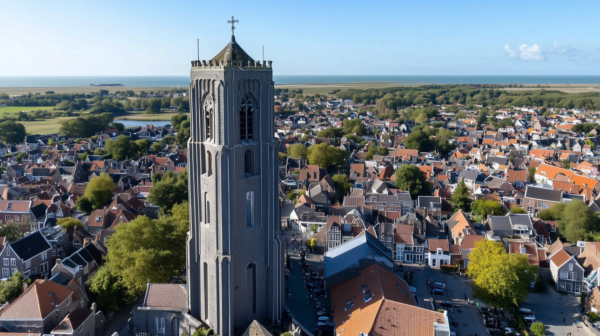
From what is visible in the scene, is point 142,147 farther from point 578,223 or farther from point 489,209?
point 578,223

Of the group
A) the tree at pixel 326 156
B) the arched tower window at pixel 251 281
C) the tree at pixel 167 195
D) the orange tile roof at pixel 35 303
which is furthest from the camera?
the tree at pixel 326 156

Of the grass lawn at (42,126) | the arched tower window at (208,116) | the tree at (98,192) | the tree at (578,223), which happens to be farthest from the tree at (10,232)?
the grass lawn at (42,126)

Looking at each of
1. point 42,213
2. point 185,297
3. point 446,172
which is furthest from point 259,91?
point 446,172

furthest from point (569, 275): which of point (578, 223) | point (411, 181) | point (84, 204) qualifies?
point (84, 204)

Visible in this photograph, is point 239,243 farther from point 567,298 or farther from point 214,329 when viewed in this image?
point 567,298

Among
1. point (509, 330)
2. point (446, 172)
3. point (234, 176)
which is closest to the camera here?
point (234, 176)

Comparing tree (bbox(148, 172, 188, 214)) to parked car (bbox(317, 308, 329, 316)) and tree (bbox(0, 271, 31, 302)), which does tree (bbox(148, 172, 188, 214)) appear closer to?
tree (bbox(0, 271, 31, 302))

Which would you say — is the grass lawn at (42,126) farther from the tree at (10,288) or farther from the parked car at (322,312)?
the parked car at (322,312)
